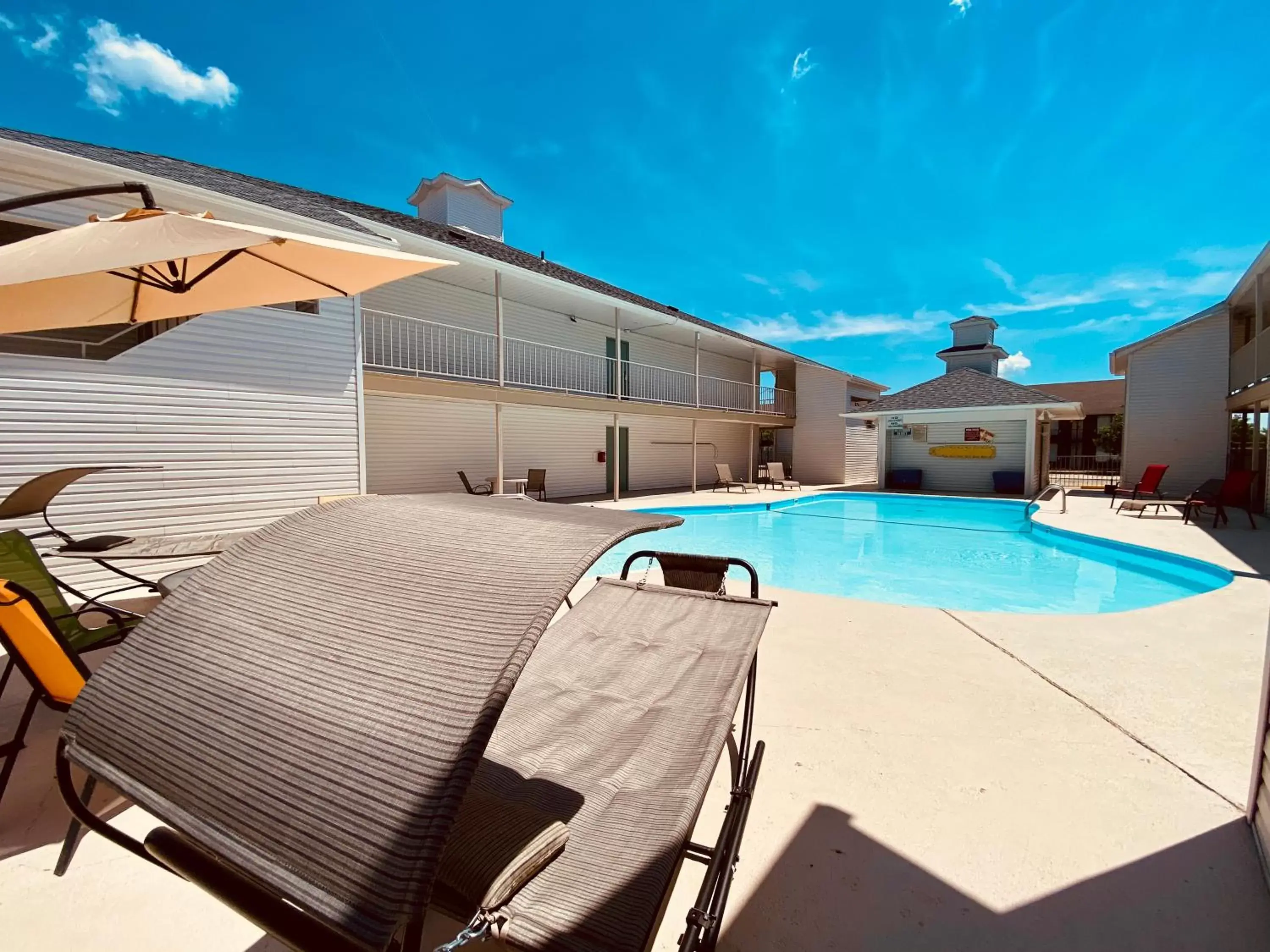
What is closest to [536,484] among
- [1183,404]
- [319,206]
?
[319,206]

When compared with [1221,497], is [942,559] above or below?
below

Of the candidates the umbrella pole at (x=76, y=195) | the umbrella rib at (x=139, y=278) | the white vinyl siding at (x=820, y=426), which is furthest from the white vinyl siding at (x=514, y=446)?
the umbrella pole at (x=76, y=195)

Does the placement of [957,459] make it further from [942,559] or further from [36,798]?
[36,798]

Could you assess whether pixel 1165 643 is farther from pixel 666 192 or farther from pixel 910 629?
pixel 666 192

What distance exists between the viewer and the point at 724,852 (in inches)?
58.5

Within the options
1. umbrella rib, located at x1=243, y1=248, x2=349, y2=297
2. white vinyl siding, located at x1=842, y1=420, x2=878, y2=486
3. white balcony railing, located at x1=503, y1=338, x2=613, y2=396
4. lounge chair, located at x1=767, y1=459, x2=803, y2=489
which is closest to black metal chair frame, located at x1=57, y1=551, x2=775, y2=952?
umbrella rib, located at x1=243, y1=248, x2=349, y2=297

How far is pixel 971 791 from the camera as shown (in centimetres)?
212

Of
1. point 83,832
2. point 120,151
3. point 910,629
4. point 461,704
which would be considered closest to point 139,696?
point 461,704

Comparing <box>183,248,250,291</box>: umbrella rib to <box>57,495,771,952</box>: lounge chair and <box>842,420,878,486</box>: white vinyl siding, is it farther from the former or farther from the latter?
<box>842,420,878,486</box>: white vinyl siding

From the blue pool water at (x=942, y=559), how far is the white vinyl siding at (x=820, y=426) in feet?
19.4

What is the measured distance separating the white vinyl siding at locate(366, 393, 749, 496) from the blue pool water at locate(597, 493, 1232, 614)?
4069 mm

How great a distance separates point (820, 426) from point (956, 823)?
1884 centimetres

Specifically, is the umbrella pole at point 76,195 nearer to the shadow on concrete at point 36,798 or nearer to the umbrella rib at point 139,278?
the umbrella rib at point 139,278

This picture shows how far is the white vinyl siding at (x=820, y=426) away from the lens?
63.2 ft
